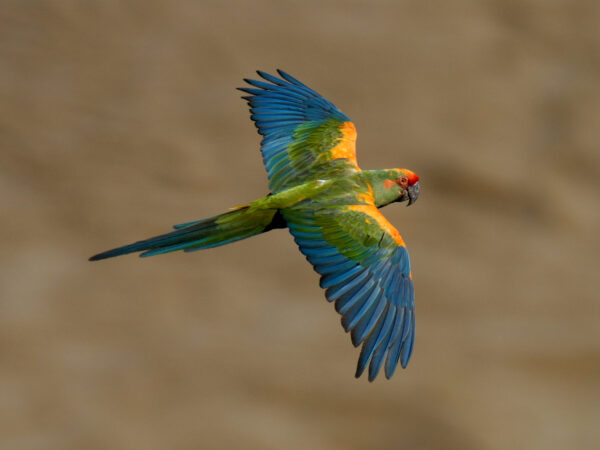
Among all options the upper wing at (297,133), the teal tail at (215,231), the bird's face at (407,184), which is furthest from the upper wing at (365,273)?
the upper wing at (297,133)

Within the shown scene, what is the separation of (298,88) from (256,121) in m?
0.39

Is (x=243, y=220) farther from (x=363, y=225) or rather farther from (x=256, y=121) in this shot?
(x=256, y=121)

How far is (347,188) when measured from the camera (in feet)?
13.1

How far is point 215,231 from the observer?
3785mm

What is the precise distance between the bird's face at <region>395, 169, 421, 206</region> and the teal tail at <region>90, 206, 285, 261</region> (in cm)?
65

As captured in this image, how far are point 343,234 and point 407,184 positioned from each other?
1.94ft

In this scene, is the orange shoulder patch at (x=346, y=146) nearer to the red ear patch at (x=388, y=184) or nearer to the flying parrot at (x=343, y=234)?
the flying parrot at (x=343, y=234)

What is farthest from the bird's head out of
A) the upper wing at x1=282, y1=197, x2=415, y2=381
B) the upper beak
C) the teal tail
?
the teal tail

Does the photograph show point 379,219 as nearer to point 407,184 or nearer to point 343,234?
point 343,234

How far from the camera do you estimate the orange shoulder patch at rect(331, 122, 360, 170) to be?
433 centimetres

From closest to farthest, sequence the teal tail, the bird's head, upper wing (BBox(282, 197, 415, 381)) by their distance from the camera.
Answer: upper wing (BBox(282, 197, 415, 381)) < the teal tail < the bird's head

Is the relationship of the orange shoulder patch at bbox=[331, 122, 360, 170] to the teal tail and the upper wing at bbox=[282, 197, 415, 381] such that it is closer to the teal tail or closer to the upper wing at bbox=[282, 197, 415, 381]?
the upper wing at bbox=[282, 197, 415, 381]

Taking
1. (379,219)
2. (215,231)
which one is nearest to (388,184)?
(379,219)

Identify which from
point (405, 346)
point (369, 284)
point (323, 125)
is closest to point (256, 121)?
point (323, 125)
